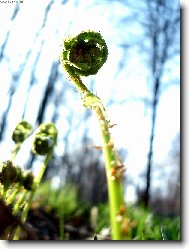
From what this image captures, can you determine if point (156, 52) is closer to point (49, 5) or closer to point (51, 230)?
point (49, 5)

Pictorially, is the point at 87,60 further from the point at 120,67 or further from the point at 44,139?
the point at 120,67

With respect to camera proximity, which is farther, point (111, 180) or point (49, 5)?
point (49, 5)

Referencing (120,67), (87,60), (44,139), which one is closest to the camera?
(87,60)

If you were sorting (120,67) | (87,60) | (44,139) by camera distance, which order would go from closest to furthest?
(87,60), (44,139), (120,67)

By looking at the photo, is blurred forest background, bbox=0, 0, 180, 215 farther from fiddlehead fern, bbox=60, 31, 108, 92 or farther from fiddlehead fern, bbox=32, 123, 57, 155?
fiddlehead fern, bbox=60, 31, 108, 92

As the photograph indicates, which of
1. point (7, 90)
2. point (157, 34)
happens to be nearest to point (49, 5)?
point (7, 90)

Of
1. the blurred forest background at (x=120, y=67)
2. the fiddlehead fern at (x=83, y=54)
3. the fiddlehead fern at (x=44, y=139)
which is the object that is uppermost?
the blurred forest background at (x=120, y=67)

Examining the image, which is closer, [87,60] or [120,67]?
[87,60]

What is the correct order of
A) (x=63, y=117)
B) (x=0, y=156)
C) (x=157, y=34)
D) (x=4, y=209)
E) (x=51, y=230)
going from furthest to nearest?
(x=63, y=117), (x=157, y=34), (x=51, y=230), (x=0, y=156), (x=4, y=209)

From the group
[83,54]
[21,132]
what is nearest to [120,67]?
[21,132]

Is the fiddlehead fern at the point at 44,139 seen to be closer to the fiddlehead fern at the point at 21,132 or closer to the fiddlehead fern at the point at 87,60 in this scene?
the fiddlehead fern at the point at 21,132

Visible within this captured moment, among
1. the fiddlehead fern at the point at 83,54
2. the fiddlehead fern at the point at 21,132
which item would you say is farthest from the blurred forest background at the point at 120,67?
A: the fiddlehead fern at the point at 83,54
